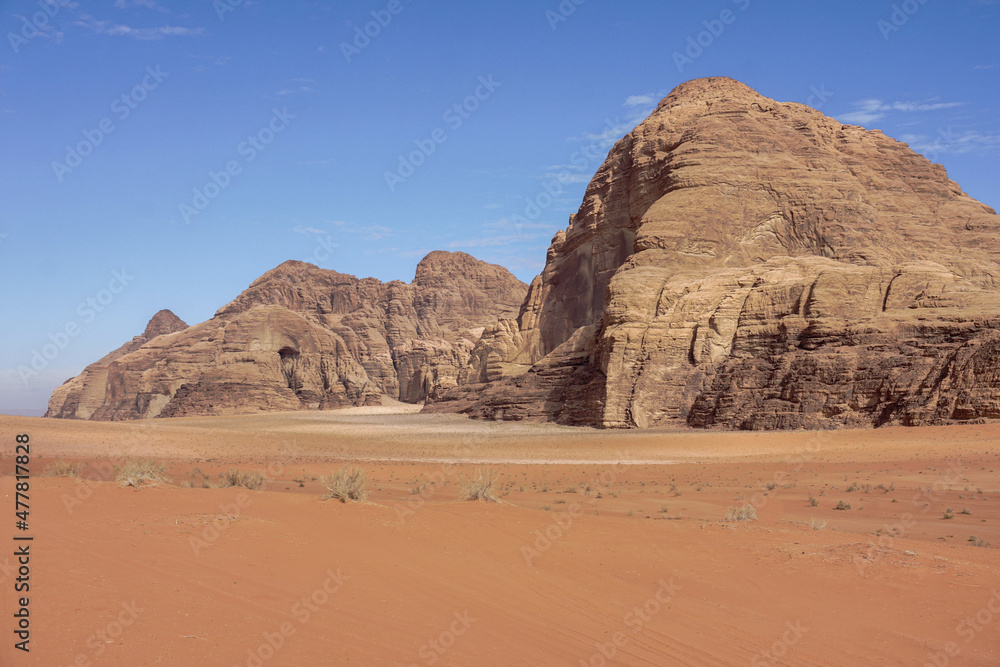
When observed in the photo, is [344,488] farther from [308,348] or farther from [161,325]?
[161,325]

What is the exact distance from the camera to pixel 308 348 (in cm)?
10838

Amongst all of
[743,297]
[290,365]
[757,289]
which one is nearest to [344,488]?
[743,297]

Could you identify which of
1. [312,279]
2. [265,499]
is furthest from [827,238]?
[312,279]

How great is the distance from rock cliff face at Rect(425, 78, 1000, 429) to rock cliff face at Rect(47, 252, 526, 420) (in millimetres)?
22076

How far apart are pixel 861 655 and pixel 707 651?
53.6 inches

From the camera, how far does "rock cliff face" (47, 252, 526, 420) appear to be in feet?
310

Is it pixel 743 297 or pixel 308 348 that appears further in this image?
pixel 308 348

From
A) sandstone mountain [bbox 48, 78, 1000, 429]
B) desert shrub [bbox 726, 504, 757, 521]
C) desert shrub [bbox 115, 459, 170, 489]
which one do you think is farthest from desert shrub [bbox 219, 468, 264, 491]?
sandstone mountain [bbox 48, 78, 1000, 429]

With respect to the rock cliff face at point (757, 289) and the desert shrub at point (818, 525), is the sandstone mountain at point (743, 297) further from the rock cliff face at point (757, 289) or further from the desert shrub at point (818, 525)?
the desert shrub at point (818, 525)

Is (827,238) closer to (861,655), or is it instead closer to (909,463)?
(909,463)

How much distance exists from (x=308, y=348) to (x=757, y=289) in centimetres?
7739

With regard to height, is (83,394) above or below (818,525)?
below

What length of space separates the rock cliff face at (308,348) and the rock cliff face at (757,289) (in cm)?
2208

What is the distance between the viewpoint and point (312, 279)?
15925 centimetres
